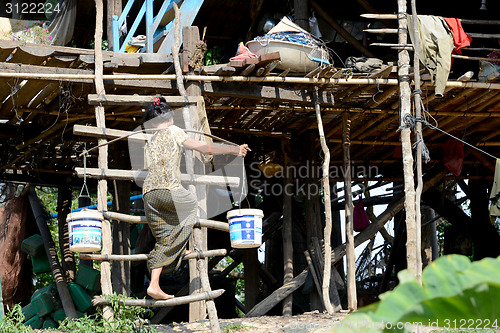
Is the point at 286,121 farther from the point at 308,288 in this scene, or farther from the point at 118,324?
the point at 118,324

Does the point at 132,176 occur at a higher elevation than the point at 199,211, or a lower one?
higher

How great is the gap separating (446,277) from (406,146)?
4.87 metres

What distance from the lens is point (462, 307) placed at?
212 centimetres

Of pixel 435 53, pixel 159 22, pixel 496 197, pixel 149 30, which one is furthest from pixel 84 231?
pixel 496 197

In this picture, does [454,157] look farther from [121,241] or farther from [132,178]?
[132,178]

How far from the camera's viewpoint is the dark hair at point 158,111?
567cm

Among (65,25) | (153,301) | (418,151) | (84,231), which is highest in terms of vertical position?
(65,25)

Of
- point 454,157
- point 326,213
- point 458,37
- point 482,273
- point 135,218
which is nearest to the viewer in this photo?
point 482,273

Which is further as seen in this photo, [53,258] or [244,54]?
[53,258]

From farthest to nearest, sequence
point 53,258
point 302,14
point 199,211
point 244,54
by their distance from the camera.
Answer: point 53,258 → point 302,14 → point 244,54 → point 199,211

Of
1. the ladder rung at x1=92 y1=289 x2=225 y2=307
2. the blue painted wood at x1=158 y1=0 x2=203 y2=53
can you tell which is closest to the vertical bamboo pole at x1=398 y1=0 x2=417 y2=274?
the ladder rung at x1=92 y1=289 x2=225 y2=307

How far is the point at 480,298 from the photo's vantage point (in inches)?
82.7

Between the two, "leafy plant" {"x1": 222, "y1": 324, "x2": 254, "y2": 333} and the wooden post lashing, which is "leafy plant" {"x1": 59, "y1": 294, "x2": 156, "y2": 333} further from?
the wooden post lashing

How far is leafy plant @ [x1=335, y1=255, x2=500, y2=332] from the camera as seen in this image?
80.4 inches
